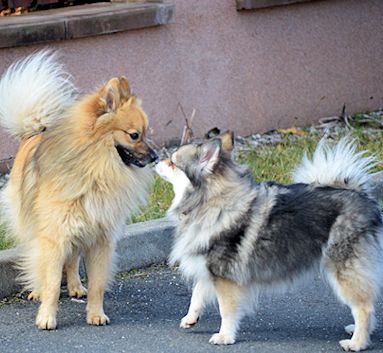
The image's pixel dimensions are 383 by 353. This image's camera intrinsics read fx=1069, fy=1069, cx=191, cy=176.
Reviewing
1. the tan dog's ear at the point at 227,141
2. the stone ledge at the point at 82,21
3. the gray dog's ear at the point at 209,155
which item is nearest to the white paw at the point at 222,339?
the gray dog's ear at the point at 209,155

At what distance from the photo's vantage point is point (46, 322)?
611 centimetres

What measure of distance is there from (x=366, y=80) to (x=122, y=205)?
18.8ft

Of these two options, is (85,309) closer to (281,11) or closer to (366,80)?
(281,11)

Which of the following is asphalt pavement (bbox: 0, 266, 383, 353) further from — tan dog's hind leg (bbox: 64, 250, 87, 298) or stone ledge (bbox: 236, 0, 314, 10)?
stone ledge (bbox: 236, 0, 314, 10)

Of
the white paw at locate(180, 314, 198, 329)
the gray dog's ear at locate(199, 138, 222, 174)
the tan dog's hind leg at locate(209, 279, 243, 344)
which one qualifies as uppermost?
the gray dog's ear at locate(199, 138, 222, 174)

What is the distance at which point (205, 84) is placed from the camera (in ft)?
33.3

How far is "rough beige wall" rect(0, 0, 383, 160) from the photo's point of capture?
9562 millimetres

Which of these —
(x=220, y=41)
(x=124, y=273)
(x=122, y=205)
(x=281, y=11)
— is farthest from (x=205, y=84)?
(x=122, y=205)

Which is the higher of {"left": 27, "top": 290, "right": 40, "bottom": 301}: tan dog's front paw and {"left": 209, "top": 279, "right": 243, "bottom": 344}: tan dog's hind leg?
{"left": 209, "top": 279, "right": 243, "bottom": 344}: tan dog's hind leg

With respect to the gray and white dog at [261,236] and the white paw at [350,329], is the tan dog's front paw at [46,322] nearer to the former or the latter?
the gray and white dog at [261,236]

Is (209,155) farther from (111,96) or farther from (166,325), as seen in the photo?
(166,325)

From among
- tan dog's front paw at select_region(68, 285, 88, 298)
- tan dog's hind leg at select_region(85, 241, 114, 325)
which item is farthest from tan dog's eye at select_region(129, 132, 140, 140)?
tan dog's front paw at select_region(68, 285, 88, 298)

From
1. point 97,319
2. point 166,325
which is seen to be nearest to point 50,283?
point 97,319

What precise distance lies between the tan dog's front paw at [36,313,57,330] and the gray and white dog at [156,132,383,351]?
83 centimetres
